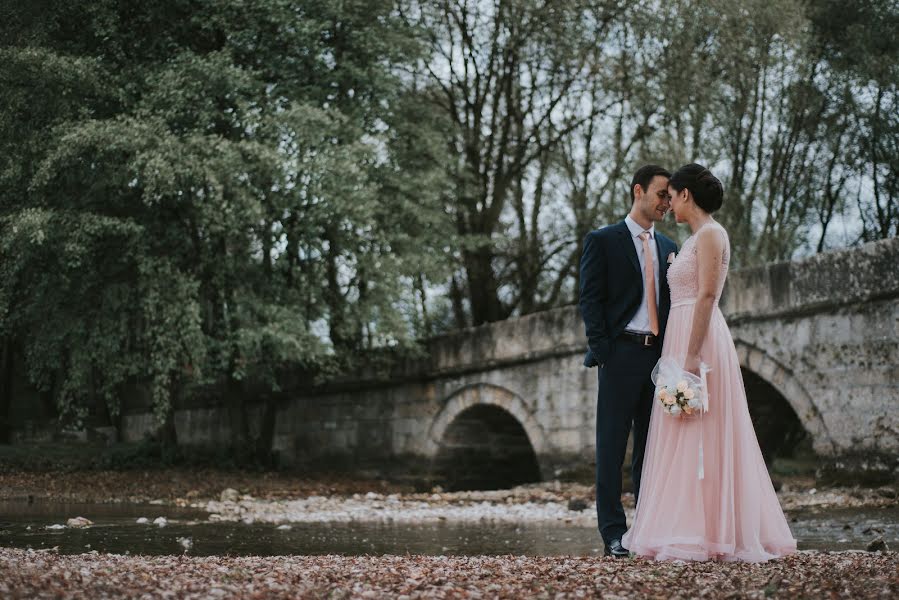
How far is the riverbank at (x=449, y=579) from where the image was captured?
142 inches

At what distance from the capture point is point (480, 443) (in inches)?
690

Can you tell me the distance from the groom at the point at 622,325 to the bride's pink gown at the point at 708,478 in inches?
6.1

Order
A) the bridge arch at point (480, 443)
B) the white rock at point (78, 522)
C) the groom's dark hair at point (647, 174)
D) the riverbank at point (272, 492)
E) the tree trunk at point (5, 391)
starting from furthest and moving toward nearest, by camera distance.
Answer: the tree trunk at point (5, 391)
the bridge arch at point (480, 443)
the riverbank at point (272, 492)
the white rock at point (78, 522)
the groom's dark hair at point (647, 174)

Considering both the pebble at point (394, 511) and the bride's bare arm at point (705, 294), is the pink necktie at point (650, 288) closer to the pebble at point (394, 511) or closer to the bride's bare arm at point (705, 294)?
the bride's bare arm at point (705, 294)

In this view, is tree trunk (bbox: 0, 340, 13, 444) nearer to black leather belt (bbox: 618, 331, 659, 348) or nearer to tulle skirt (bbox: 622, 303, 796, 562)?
black leather belt (bbox: 618, 331, 659, 348)

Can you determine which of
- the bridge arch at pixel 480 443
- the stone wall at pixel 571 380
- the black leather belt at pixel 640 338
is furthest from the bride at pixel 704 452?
the bridge arch at pixel 480 443

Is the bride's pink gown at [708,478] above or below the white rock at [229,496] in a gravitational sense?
above

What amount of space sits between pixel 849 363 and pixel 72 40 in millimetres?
10881

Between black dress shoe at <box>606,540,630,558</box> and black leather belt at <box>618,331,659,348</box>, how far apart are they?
96 centimetres

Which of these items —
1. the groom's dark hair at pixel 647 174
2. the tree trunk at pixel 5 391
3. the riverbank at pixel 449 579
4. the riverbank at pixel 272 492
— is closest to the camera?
the riverbank at pixel 449 579

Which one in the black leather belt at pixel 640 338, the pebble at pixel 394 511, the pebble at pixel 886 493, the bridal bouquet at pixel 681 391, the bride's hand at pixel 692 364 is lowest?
the pebble at pixel 394 511

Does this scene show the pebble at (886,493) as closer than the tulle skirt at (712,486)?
No

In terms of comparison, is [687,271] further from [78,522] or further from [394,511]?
[394,511]

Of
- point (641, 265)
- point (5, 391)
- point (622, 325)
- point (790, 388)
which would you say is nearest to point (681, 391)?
point (622, 325)
